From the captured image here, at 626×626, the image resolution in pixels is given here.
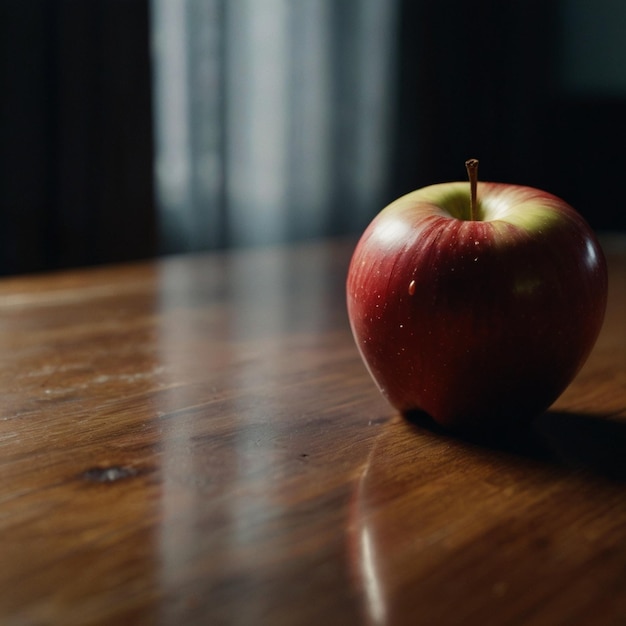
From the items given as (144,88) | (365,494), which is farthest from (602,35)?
(365,494)

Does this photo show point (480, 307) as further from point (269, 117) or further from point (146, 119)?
point (269, 117)

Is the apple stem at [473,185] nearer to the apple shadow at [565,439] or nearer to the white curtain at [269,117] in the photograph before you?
the apple shadow at [565,439]

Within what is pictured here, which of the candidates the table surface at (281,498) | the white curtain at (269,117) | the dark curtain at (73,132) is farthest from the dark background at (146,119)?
the table surface at (281,498)

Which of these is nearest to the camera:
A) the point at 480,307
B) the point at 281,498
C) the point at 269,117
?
the point at 281,498

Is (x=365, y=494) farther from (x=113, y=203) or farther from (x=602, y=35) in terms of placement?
(x=602, y=35)

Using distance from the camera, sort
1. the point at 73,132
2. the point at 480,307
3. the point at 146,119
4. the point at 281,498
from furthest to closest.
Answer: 1. the point at 146,119
2. the point at 73,132
3. the point at 480,307
4. the point at 281,498

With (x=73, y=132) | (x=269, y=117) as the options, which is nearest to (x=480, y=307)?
(x=73, y=132)
